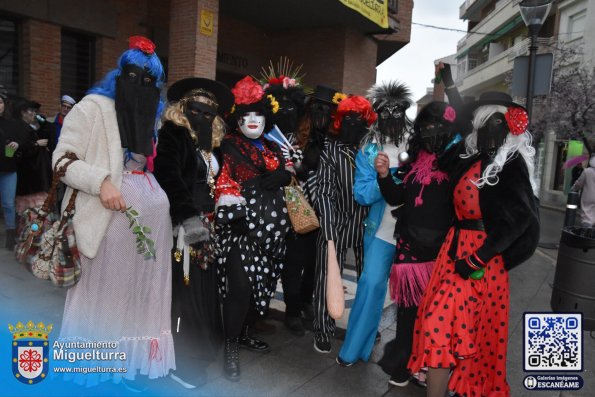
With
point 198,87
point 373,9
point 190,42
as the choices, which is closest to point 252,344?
point 198,87

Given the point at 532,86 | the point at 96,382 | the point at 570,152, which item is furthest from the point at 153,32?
the point at 570,152

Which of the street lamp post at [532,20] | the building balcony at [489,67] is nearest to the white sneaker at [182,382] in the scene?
the street lamp post at [532,20]

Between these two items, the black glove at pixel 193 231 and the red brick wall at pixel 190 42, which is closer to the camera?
the black glove at pixel 193 231

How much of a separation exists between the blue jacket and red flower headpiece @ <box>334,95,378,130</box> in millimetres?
346

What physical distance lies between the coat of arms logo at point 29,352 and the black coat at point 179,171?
916 millimetres

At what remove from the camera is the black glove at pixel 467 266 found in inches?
101

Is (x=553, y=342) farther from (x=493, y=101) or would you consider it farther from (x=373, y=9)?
(x=373, y=9)

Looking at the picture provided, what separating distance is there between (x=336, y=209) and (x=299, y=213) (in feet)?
1.27

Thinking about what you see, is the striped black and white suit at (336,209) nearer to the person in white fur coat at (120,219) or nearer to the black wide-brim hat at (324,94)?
the black wide-brim hat at (324,94)

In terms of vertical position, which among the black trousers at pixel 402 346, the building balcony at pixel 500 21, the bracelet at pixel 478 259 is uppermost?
the building balcony at pixel 500 21

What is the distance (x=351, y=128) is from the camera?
3621 millimetres

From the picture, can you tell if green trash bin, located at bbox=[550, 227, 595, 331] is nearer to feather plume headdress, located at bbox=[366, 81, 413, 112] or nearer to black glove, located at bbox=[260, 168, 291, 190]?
feather plume headdress, located at bbox=[366, 81, 413, 112]

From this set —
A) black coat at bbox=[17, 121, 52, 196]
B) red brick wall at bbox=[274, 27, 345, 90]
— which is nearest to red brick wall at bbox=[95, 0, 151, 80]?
black coat at bbox=[17, 121, 52, 196]

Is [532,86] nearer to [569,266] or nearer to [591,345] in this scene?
[569,266]
